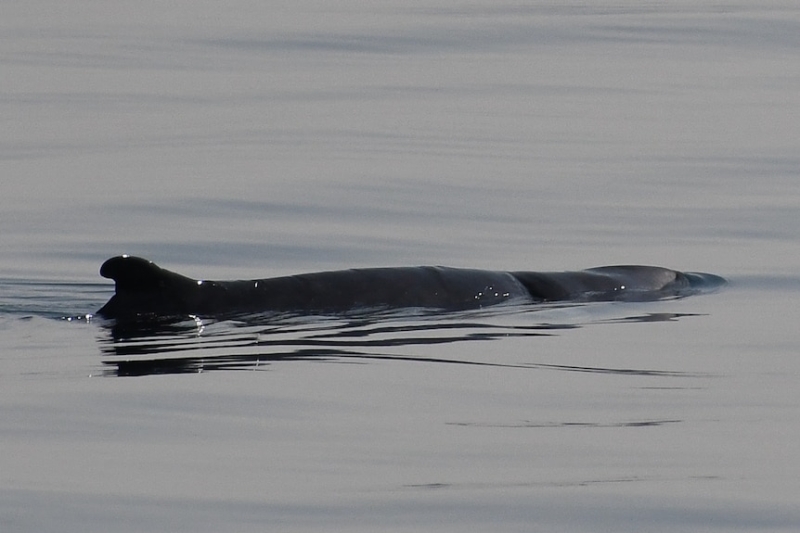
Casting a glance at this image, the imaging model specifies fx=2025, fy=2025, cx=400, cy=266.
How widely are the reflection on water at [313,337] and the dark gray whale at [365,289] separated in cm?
19

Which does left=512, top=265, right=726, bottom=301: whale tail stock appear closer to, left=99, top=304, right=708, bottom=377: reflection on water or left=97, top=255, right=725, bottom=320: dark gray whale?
left=97, top=255, right=725, bottom=320: dark gray whale

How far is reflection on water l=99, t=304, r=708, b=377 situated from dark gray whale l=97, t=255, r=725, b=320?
0.19m

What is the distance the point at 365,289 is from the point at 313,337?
1.11 m

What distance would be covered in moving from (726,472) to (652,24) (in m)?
27.2

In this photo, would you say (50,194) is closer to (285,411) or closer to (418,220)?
(418,220)

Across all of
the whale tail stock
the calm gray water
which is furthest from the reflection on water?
the whale tail stock

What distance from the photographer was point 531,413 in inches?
340

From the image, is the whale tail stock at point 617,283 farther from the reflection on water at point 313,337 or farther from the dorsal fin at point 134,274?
the dorsal fin at point 134,274

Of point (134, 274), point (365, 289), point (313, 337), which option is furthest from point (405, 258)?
Answer: point (313, 337)

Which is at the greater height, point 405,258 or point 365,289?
point 405,258

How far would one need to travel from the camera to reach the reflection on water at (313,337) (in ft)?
31.8

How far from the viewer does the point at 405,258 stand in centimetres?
1434

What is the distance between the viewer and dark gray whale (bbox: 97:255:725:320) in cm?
1084

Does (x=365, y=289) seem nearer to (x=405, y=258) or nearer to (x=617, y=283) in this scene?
(x=617, y=283)
